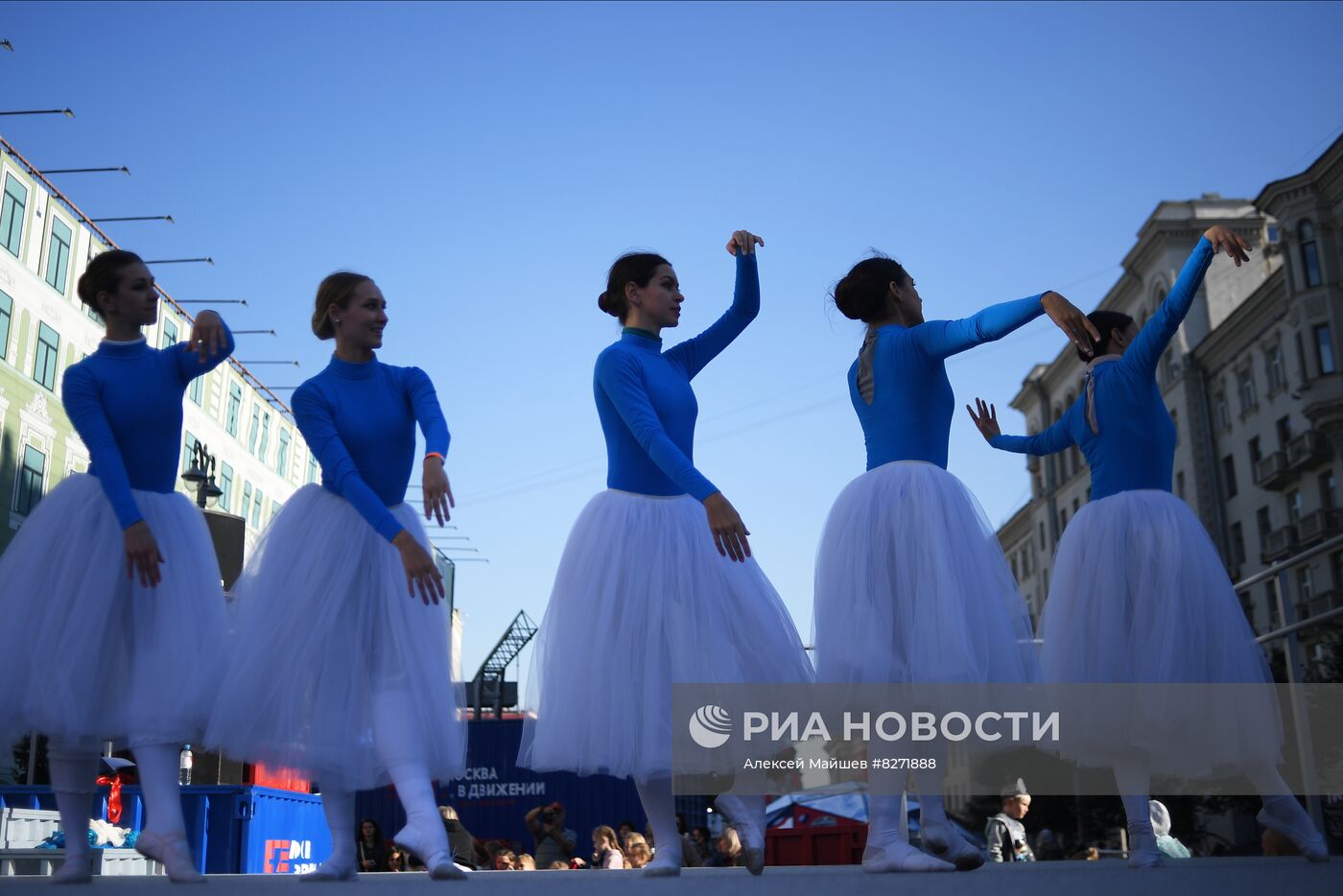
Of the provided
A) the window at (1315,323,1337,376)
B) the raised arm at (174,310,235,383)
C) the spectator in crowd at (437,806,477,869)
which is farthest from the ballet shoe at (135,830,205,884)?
the window at (1315,323,1337,376)

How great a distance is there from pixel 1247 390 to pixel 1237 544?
5660 millimetres

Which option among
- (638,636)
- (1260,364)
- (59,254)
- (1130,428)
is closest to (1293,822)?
(1130,428)

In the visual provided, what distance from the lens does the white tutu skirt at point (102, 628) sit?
4.61 meters

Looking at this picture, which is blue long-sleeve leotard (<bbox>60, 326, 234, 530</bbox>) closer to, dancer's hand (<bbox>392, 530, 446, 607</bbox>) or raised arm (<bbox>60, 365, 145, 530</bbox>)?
raised arm (<bbox>60, 365, 145, 530</bbox>)

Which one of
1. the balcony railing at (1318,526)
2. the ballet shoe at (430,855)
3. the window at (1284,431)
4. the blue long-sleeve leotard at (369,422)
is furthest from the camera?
the window at (1284,431)

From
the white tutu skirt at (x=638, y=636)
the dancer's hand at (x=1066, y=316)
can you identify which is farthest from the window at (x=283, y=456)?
the dancer's hand at (x=1066, y=316)

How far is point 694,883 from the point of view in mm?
3842

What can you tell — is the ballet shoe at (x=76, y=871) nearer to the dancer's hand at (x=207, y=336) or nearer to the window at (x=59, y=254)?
the dancer's hand at (x=207, y=336)

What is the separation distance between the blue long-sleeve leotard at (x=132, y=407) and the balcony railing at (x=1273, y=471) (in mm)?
42263

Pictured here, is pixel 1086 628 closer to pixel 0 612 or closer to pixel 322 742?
pixel 322 742

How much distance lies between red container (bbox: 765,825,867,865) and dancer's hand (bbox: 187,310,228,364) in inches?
469

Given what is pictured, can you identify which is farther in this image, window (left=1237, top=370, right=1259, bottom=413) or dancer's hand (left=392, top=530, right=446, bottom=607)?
window (left=1237, top=370, right=1259, bottom=413)

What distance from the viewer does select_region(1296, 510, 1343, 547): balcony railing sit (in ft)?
131

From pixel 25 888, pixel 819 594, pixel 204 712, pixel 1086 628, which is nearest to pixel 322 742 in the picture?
pixel 204 712
